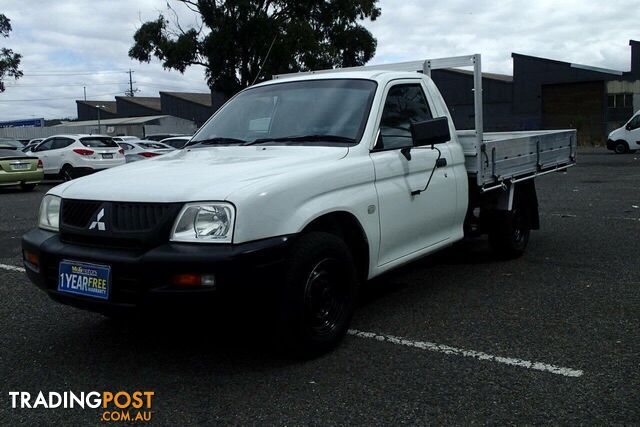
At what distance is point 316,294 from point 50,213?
70.2 inches

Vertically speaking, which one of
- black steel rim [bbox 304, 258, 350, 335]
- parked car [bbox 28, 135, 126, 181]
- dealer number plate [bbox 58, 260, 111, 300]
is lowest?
black steel rim [bbox 304, 258, 350, 335]

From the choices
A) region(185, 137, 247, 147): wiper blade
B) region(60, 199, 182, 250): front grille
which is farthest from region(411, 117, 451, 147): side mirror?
region(60, 199, 182, 250): front grille

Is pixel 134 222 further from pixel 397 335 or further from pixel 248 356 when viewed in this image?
pixel 397 335

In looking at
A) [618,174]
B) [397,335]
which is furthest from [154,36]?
[397,335]

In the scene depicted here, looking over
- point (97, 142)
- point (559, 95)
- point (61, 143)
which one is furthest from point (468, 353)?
point (559, 95)

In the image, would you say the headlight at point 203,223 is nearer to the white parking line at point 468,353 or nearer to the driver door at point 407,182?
the driver door at point 407,182

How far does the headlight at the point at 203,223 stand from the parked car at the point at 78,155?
51.3ft

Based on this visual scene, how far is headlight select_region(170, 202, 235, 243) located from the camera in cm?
334

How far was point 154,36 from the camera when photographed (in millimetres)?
28297

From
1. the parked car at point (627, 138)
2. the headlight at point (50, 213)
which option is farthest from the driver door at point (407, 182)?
the parked car at point (627, 138)

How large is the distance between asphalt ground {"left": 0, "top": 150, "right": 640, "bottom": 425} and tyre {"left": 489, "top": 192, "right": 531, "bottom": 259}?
334mm

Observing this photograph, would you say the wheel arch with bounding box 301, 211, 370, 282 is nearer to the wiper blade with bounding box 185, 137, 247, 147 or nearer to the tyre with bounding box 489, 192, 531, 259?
the wiper blade with bounding box 185, 137, 247, 147

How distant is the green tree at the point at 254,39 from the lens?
27.0 meters

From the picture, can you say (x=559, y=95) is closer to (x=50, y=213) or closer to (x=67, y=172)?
(x=67, y=172)
